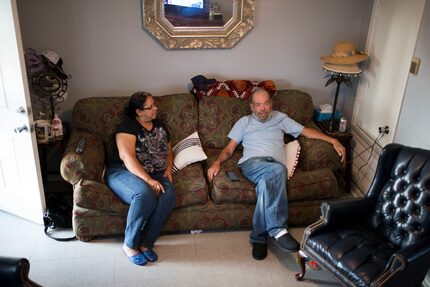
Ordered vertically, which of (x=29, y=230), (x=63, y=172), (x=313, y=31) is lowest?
(x=29, y=230)

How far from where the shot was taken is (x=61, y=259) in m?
2.79

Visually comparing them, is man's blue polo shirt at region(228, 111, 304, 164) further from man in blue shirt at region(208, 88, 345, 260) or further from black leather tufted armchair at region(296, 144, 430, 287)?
black leather tufted armchair at region(296, 144, 430, 287)

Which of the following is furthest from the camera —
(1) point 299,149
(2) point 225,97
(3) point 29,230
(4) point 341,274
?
(2) point 225,97

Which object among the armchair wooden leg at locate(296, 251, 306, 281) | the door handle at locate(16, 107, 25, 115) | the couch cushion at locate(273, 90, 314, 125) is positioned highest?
the door handle at locate(16, 107, 25, 115)

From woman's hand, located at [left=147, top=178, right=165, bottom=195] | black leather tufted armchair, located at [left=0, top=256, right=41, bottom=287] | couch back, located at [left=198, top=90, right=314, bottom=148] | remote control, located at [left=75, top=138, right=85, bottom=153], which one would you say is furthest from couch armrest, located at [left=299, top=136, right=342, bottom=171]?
black leather tufted armchair, located at [left=0, top=256, right=41, bottom=287]

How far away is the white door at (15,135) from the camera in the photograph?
8.46ft

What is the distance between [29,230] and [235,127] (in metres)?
1.77

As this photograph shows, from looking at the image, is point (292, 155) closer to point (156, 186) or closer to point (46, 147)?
point (156, 186)

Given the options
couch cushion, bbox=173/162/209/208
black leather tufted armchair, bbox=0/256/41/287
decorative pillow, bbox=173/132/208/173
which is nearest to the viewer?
black leather tufted armchair, bbox=0/256/41/287

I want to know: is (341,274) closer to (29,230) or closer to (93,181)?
(93,181)

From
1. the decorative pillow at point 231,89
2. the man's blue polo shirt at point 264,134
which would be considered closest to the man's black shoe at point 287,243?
the man's blue polo shirt at point 264,134

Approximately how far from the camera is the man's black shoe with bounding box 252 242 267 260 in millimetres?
2858

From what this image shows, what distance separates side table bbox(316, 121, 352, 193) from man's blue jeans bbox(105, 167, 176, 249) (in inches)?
61.1

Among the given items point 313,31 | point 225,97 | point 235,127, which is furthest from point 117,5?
point 313,31
